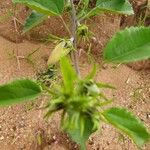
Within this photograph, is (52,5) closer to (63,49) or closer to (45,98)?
(63,49)

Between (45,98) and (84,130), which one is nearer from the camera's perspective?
(84,130)

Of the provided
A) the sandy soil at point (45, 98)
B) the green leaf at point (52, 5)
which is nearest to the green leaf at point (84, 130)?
the green leaf at point (52, 5)

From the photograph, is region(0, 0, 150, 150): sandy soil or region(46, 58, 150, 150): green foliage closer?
region(46, 58, 150, 150): green foliage

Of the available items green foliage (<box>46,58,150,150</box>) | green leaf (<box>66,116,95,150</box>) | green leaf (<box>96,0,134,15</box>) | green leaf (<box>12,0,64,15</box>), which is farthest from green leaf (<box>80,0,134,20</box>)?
green foliage (<box>46,58,150,150</box>)

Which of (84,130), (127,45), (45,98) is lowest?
(45,98)

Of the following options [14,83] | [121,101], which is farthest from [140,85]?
[14,83]

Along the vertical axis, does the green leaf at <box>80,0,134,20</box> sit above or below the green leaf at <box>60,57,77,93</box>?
below

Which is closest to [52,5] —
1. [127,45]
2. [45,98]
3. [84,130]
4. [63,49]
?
[63,49]

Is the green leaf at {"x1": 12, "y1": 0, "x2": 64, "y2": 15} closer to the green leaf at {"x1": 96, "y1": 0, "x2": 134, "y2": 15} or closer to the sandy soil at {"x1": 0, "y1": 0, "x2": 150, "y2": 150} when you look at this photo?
the green leaf at {"x1": 96, "y1": 0, "x2": 134, "y2": 15}
